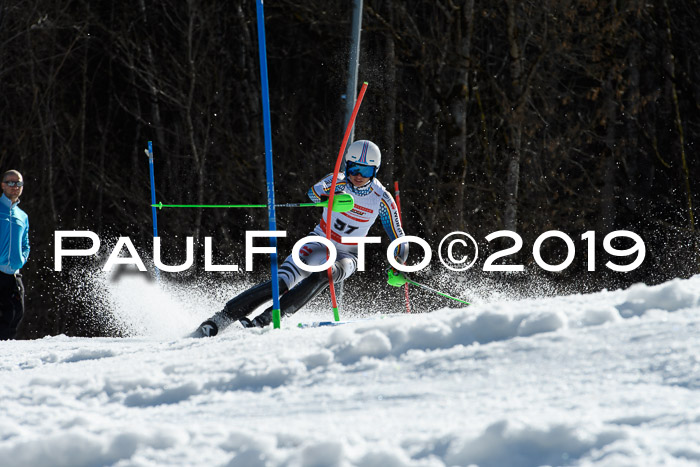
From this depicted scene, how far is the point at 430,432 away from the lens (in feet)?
Result: 8.96

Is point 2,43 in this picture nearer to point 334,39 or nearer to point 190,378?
point 334,39

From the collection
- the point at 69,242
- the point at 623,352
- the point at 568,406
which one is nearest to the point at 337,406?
the point at 568,406

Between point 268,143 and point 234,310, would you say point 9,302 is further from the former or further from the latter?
point 268,143

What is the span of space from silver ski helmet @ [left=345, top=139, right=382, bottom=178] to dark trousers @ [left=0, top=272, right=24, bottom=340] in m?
3.01

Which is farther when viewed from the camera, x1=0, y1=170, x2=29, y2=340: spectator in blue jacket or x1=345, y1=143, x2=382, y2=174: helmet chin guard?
x1=0, y1=170, x2=29, y2=340: spectator in blue jacket

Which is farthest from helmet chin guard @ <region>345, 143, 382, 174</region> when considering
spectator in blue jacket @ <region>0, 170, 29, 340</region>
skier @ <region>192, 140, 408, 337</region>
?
spectator in blue jacket @ <region>0, 170, 29, 340</region>

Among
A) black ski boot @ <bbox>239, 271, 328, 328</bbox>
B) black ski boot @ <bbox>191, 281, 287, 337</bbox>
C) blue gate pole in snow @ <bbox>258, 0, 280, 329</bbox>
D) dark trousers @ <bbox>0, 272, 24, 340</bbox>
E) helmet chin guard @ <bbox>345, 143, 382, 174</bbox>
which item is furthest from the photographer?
dark trousers @ <bbox>0, 272, 24, 340</bbox>

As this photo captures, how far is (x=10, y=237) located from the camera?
738cm

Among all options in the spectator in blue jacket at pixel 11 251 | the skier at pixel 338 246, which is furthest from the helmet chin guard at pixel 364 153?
the spectator in blue jacket at pixel 11 251

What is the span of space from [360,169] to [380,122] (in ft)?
29.3

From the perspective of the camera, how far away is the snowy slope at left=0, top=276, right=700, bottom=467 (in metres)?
2.57

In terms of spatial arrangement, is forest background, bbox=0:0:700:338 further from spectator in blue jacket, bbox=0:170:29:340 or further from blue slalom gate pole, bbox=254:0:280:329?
blue slalom gate pole, bbox=254:0:280:329

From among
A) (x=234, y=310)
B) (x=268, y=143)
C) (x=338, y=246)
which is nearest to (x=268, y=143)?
(x=268, y=143)

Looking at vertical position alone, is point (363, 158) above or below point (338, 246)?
above
